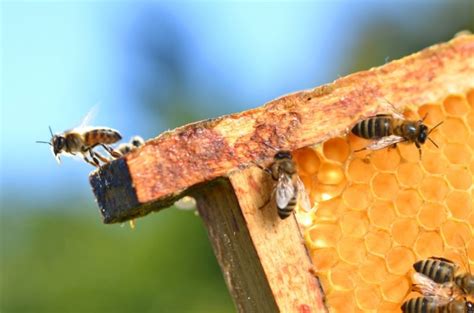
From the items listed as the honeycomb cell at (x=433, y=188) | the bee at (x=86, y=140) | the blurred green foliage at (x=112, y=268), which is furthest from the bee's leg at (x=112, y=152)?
the blurred green foliage at (x=112, y=268)

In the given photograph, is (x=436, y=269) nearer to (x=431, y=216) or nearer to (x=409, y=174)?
(x=431, y=216)

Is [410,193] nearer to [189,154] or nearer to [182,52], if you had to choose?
[189,154]

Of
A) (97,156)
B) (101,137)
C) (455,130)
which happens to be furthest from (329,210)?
(101,137)

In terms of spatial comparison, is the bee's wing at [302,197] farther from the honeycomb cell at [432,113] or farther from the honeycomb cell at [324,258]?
the honeycomb cell at [432,113]

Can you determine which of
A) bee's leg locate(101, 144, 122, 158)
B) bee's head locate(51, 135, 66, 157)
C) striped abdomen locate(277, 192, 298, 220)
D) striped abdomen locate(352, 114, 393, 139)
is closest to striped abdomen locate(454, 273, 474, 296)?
striped abdomen locate(352, 114, 393, 139)

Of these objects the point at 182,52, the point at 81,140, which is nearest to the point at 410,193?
the point at 81,140
